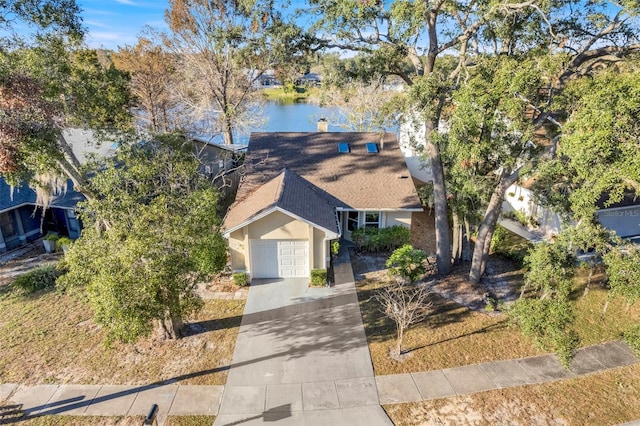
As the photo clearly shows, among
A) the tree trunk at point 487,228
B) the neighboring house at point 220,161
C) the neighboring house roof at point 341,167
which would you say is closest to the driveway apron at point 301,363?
the tree trunk at point 487,228

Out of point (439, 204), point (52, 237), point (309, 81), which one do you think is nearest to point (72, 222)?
point (52, 237)

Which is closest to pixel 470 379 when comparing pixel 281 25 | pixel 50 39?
pixel 281 25

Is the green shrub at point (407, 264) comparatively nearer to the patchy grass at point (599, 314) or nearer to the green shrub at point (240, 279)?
the patchy grass at point (599, 314)

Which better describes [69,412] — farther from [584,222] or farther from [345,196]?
[584,222]

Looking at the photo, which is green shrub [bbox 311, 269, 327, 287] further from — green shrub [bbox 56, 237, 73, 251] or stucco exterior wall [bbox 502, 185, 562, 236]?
stucco exterior wall [bbox 502, 185, 562, 236]

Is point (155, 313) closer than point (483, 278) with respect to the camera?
Yes

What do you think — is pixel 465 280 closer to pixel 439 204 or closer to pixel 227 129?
pixel 439 204
